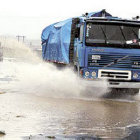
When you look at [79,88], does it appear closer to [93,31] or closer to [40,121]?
[93,31]

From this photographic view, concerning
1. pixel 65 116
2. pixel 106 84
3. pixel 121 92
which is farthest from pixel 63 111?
pixel 121 92

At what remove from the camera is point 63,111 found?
12094 millimetres

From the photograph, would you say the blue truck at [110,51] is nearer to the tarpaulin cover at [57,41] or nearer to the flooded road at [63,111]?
the flooded road at [63,111]

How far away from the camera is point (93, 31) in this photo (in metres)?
15.1

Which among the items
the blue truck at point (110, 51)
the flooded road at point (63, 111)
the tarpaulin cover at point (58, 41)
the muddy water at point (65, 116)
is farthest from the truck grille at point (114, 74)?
the tarpaulin cover at point (58, 41)

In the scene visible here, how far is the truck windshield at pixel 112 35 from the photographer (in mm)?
14992

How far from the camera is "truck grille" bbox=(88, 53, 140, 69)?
590 inches

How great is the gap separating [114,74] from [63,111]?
12.1 feet

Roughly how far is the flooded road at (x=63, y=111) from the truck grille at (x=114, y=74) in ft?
1.45

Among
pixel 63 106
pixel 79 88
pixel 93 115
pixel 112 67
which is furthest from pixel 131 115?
pixel 79 88

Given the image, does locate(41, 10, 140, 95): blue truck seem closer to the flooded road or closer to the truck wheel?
the flooded road

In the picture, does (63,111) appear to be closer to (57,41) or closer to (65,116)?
(65,116)

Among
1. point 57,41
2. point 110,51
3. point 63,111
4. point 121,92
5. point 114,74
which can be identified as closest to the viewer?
point 63,111

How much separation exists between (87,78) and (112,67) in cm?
93
